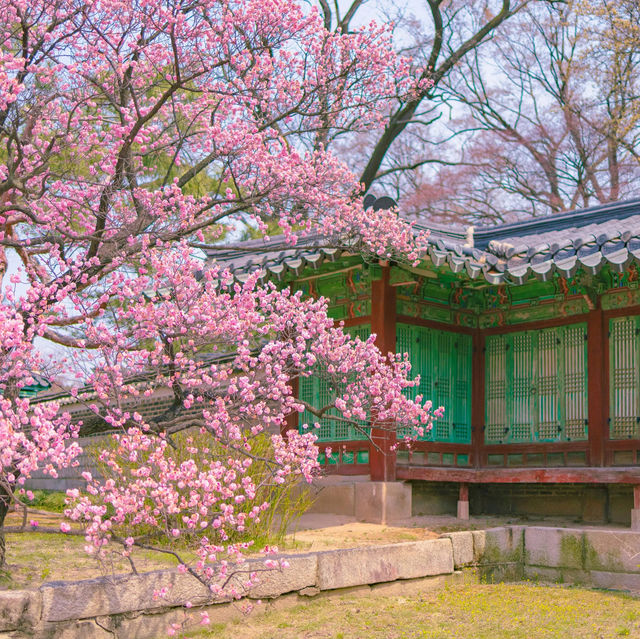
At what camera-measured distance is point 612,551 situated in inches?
316

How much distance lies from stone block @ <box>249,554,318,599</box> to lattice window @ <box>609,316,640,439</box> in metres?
4.79

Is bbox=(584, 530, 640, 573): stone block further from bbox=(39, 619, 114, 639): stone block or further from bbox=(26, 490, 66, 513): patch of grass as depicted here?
bbox=(26, 490, 66, 513): patch of grass

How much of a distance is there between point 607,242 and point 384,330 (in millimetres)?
2859

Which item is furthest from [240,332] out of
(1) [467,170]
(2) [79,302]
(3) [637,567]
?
(1) [467,170]

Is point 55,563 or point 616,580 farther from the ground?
point 55,563

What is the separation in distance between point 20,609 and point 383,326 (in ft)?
20.7

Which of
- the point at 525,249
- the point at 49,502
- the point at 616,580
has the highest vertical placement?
the point at 525,249

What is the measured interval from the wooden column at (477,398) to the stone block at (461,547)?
3.05 metres

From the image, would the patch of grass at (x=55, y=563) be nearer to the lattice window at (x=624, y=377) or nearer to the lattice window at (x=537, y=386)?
the lattice window at (x=537, y=386)

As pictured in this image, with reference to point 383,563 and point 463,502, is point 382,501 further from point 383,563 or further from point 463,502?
point 383,563

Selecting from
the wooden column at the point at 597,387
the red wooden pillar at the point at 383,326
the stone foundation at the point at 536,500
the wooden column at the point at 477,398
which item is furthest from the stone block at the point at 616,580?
the wooden column at the point at 477,398

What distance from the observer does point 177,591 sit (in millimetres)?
5996

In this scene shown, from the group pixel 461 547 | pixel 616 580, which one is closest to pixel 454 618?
pixel 461 547

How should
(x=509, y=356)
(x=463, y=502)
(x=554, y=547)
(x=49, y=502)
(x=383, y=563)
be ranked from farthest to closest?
(x=49, y=502)
(x=509, y=356)
(x=463, y=502)
(x=554, y=547)
(x=383, y=563)
